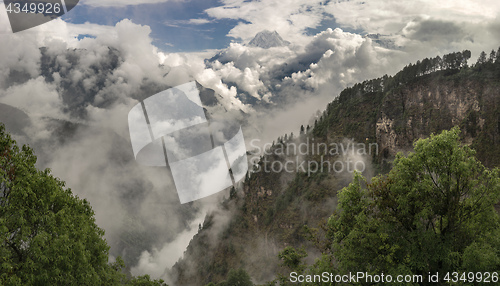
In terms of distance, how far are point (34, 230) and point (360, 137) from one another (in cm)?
15293

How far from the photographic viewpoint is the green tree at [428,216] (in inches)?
→ 484

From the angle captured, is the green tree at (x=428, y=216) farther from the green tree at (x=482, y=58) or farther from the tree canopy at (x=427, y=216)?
the green tree at (x=482, y=58)

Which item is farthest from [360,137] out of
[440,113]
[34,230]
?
[34,230]

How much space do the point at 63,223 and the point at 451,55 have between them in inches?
6425

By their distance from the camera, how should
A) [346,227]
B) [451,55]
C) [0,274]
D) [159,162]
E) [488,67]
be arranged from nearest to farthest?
1. [0,274]
2. [346,227]
3. [159,162]
4. [488,67]
5. [451,55]

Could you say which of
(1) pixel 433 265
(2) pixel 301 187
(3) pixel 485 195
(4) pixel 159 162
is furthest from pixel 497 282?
(2) pixel 301 187

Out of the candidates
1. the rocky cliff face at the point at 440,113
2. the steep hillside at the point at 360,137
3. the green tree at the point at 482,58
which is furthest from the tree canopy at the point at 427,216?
the green tree at the point at 482,58

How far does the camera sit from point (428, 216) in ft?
41.5

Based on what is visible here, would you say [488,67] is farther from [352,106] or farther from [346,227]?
[346,227]

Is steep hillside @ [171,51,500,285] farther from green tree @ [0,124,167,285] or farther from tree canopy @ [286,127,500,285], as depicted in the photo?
green tree @ [0,124,167,285]

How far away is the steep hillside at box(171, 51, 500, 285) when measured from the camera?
109 meters

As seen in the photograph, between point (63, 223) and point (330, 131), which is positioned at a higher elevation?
point (63, 223)

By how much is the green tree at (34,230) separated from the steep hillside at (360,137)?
94035 millimetres

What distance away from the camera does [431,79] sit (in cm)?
13112
